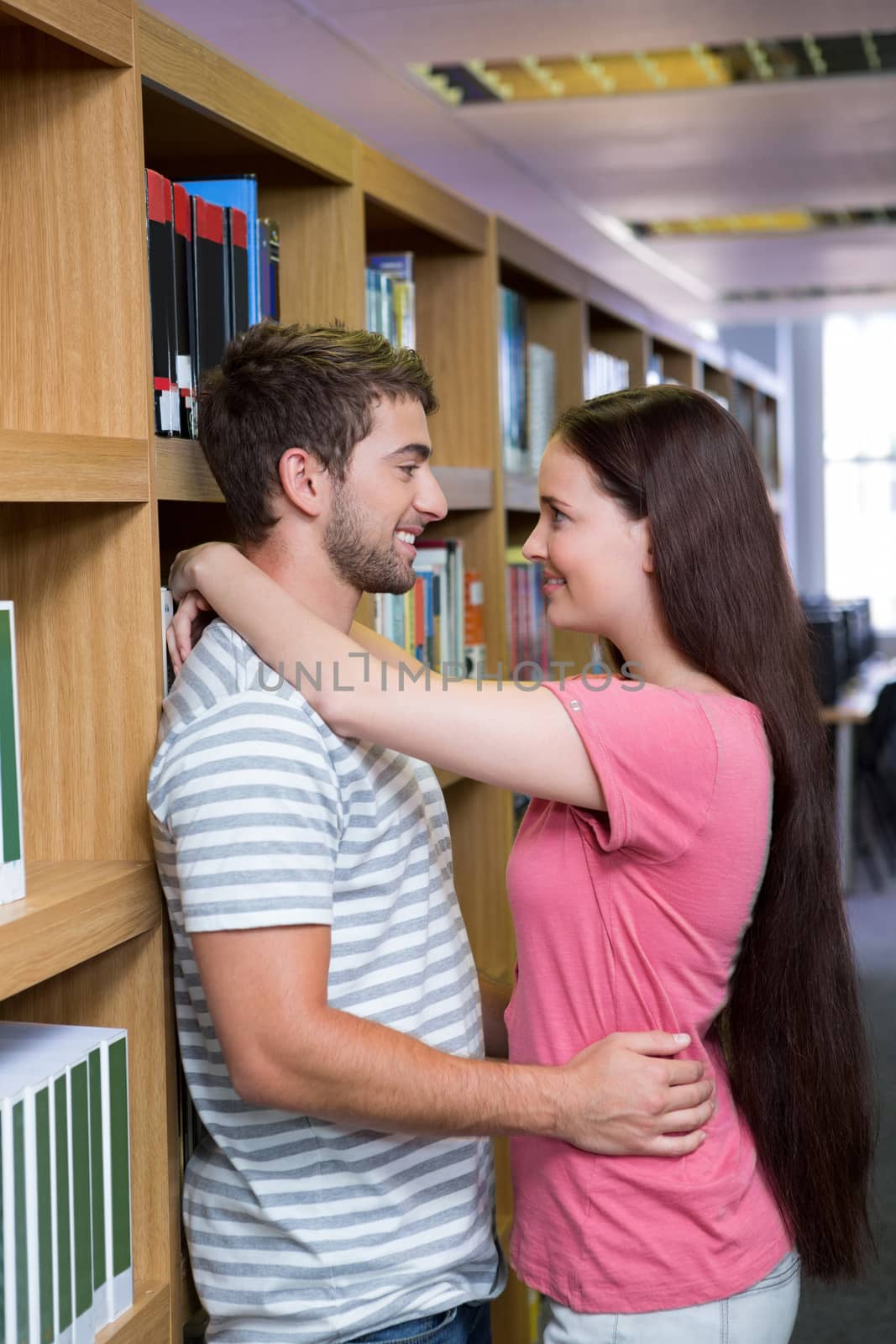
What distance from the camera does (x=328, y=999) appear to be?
136 centimetres

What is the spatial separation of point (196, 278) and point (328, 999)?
804 mm

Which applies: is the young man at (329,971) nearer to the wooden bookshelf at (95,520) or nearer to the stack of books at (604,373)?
the wooden bookshelf at (95,520)

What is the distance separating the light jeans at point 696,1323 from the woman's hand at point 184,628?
2.59ft

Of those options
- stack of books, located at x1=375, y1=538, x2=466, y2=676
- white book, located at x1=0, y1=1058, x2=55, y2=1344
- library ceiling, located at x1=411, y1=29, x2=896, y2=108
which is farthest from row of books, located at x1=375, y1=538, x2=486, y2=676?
library ceiling, located at x1=411, y1=29, x2=896, y2=108

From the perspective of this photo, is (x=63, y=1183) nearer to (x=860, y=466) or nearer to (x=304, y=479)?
(x=304, y=479)

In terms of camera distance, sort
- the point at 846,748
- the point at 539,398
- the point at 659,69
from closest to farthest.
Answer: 1. the point at 539,398
2. the point at 659,69
3. the point at 846,748

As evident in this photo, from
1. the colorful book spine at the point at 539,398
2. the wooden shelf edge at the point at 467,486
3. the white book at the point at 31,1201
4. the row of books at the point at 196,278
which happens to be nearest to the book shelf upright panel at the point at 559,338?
the colorful book spine at the point at 539,398

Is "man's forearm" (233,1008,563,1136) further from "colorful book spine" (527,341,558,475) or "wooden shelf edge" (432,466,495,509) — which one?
"colorful book spine" (527,341,558,475)

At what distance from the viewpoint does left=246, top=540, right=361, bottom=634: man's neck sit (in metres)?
1.49

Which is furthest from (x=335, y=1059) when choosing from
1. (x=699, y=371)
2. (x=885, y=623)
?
(x=885, y=623)

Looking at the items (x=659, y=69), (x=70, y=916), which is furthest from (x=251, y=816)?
(x=659, y=69)

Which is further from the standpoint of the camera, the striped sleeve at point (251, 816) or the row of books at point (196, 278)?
the row of books at point (196, 278)

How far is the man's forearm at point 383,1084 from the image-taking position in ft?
3.98

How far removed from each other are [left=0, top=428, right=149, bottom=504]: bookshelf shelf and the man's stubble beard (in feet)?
0.69
